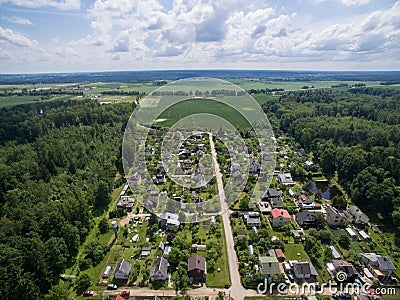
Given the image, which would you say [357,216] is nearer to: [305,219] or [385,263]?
[305,219]

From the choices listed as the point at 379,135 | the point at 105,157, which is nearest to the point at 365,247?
the point at 379,135

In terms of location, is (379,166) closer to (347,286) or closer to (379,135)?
(379,135)

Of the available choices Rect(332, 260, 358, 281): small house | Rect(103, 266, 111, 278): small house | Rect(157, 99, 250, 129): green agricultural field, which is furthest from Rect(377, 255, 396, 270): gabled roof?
Rect(157, 99, 250, 129): green agricultural field

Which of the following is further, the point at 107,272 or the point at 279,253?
the point at 279,253

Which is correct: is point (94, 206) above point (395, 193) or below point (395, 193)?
below

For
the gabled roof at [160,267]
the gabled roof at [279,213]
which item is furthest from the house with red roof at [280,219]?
the gabled roof at [160,267]

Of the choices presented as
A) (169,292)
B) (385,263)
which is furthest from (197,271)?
(385,263)
